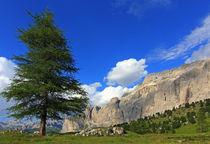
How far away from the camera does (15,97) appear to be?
19250mm

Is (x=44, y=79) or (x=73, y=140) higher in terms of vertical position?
(x=44, y=79)

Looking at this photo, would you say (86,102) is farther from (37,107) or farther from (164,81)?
(164,81)

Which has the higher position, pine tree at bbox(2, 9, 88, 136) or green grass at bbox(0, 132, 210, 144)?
pine tree at bbox(2, 9, 88, 136)

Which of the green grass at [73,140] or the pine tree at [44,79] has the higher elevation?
the pine tree at [44,79]

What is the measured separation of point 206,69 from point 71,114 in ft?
572

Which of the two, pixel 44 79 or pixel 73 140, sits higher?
pixel 44 79

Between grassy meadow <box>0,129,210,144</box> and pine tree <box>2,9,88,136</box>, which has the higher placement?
pine tree <box>2,9,88,136</box>

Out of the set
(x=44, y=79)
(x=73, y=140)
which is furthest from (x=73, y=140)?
(x=44, y=79)

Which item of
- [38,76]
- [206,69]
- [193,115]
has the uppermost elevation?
[206,69]

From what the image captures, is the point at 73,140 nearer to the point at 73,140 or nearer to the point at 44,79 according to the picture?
the point at 73,140

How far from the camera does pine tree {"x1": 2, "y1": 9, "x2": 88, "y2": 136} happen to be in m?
19.1

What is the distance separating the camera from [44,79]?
1972cm

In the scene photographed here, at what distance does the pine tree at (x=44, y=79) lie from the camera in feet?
62.8

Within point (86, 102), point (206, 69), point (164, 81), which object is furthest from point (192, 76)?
point (86, 102)
